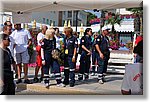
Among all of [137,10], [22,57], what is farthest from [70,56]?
[137,10]

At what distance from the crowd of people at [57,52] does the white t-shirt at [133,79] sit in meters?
0.58

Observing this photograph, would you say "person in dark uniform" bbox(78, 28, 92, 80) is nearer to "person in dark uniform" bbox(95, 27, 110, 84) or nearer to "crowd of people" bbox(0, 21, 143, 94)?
"crowd of people" bbox(0, 21, 143, 94)

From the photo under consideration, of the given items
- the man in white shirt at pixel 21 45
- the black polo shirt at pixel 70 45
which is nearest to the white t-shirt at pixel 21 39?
the man in white shirt at pixel 21 45

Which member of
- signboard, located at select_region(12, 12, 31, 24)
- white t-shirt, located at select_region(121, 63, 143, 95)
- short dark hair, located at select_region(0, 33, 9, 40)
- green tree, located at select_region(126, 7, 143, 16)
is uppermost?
green tree, located at select_region(126, 7, 143, 16)

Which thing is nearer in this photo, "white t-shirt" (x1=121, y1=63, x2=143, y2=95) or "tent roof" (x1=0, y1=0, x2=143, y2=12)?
"white t-shirt" (x1=121, y1=63, x2=143, y2=95)

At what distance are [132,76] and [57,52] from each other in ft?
4.02

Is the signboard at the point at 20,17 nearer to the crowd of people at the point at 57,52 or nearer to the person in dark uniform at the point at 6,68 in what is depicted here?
the crowd of people at the point at 57,52

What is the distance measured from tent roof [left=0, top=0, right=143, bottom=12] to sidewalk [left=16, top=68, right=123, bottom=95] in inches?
34.0

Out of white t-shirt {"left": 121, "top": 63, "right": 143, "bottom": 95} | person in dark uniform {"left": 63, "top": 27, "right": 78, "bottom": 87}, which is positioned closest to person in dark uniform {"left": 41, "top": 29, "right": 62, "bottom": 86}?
person in dark uniform {"left": 63, "top": 27, "right": 78, "bottom": 87}

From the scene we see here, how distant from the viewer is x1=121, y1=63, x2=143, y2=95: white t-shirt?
3.57 m

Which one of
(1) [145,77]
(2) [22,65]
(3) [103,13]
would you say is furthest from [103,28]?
(2) [22,65]

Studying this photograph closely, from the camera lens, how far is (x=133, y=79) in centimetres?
365

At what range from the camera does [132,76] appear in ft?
11.9

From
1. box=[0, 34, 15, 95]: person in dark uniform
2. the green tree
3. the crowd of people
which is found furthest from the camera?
the crowd of people
